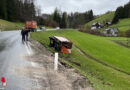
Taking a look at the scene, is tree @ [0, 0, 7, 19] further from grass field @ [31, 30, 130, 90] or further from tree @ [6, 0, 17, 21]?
grass field @ [31, 30, 130, 90]

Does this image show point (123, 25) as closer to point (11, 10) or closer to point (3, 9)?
point (11, 10)

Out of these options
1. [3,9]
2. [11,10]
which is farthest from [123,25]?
[3,9]

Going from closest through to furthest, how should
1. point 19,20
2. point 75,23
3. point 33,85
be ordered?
point 33,85 → point 19,20 → point 75,23

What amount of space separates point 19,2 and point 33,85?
83723mm

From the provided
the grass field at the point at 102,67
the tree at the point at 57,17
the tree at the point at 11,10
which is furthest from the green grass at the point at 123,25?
the grass field at the point at 102,67

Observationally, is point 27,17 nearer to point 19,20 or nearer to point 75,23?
point 19,20

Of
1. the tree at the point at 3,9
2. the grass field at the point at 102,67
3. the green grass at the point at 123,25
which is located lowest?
the grass field at the point at 102,67

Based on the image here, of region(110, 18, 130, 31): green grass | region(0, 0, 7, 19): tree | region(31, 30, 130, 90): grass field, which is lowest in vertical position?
region(31, 30, 130, 90): grass field

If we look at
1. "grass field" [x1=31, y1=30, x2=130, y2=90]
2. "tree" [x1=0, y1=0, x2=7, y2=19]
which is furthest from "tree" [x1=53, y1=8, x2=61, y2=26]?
"grass field" [x1=31, y1=30, x2=130, y2=90]

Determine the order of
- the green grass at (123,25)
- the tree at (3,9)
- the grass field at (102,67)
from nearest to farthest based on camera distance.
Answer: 1. the grass field at (102,67)
2. the tree at (3,9)
3. the green grass at (123,25)

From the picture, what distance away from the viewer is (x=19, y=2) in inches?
3177

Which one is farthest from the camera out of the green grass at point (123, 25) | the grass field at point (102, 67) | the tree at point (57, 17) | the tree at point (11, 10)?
the tree at point (57, 17)

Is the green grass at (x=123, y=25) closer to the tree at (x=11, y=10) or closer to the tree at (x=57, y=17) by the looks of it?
the tree at (x=57, y=17)

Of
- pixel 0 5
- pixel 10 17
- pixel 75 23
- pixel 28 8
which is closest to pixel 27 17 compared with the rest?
pixel 28 8
